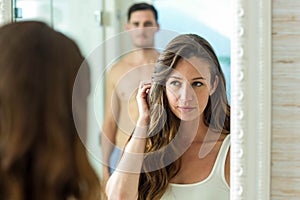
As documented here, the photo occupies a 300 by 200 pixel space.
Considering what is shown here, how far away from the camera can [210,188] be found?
→ 0.95 metres

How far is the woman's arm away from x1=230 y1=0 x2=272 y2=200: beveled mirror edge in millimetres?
168

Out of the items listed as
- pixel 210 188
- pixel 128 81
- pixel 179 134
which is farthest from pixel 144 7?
pixel 210 188

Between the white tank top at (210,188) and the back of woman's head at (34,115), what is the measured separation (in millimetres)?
355

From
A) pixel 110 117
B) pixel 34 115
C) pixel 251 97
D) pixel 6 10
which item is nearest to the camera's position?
pixel 34 115

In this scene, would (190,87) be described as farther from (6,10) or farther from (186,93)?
(6,10)

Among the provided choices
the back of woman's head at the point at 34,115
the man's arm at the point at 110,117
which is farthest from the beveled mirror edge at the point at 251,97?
the back of woman's head at the point at 34,115

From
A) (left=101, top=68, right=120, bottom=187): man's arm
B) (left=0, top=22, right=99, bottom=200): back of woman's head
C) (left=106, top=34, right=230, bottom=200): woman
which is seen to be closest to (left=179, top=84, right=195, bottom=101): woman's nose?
(left=106, top=34, right=230, bottom=200): woman

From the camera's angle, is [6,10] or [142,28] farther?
[6,10]

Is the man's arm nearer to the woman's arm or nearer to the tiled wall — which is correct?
the woman's arm

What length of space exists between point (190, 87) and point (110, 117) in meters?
0.16

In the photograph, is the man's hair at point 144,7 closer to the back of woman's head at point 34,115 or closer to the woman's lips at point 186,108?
the woman's lips at point 186,108

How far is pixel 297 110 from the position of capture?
0.88m

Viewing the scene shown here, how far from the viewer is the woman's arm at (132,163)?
0.96 metres

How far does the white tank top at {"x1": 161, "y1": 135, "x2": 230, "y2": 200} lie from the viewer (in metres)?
0.93
